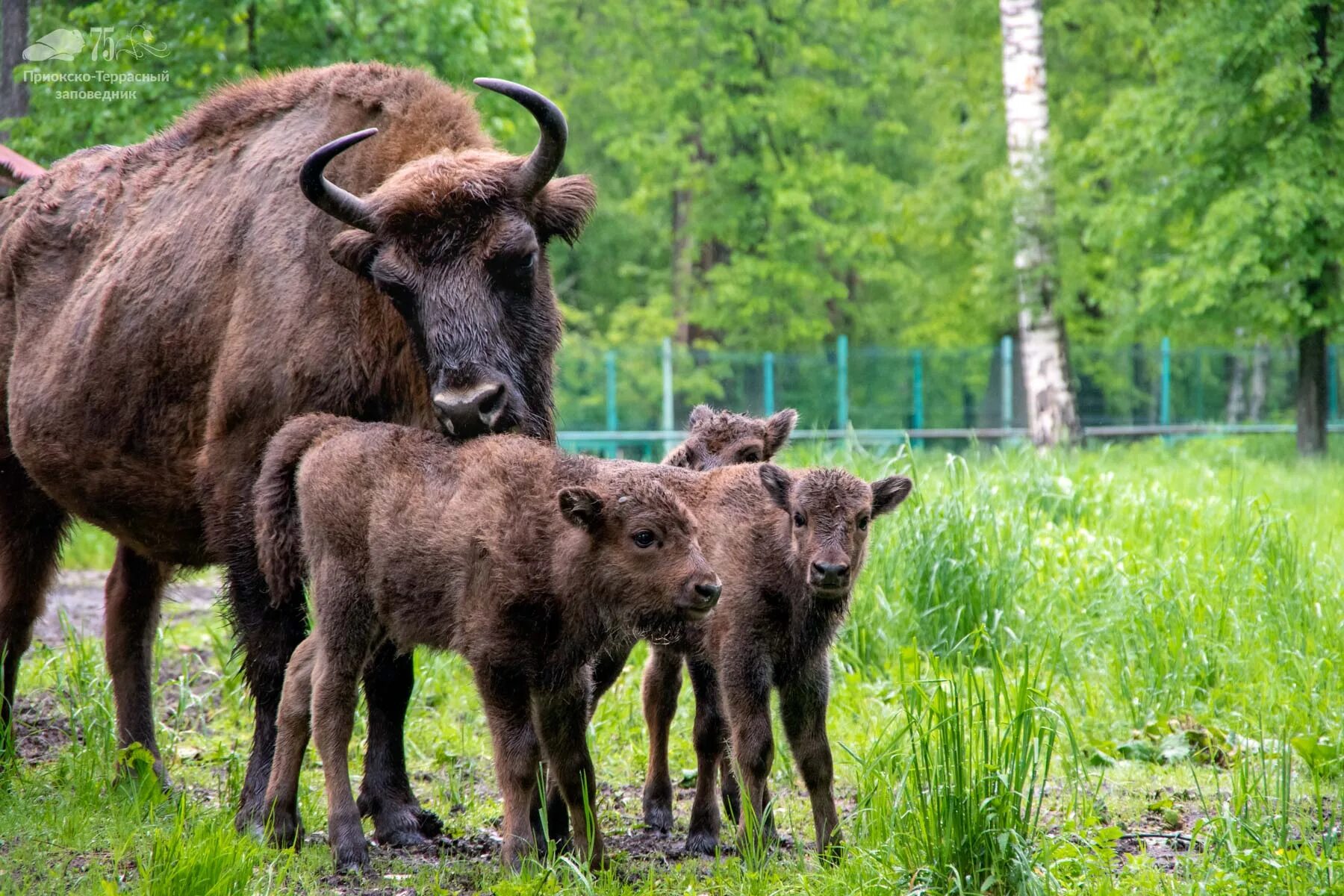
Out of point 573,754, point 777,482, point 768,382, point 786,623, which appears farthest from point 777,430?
point 768,382

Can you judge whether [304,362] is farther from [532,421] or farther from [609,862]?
[609,862]

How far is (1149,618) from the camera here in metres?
7.12

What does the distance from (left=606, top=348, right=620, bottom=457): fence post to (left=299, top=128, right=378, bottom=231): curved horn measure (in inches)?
814

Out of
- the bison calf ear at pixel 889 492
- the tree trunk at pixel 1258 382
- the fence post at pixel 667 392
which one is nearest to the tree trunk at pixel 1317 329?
the fence post at pixel 667 392

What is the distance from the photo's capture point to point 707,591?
4512mm

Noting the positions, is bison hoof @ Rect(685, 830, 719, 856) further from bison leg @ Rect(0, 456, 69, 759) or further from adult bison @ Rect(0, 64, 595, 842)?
bison leg @ Rect(0, 456, 69, 759)

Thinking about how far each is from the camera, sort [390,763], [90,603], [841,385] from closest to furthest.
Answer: [390,763] < [90,603] < [841,385]

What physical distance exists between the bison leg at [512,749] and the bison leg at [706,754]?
32.8 inches

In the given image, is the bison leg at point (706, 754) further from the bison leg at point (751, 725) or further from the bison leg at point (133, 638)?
the bison leg at point (133, 638)

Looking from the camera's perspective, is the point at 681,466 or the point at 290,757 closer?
the point at 290,757

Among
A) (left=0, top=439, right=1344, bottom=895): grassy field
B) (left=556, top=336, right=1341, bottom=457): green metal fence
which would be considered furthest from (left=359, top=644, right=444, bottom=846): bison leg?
(left=556, top=336, right=1341, bottom=457): green metal fence

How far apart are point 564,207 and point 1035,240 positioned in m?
14.4

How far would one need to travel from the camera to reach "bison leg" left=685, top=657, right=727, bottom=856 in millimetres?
5340

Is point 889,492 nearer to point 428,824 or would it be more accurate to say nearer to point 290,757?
point 428,824
